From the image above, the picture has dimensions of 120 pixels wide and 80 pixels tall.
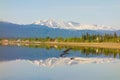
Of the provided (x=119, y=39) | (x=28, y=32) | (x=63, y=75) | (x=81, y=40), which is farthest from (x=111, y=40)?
(x=28, y=32)

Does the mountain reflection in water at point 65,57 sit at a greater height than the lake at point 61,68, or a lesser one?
lesser

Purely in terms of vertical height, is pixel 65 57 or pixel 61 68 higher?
pixel 61 68

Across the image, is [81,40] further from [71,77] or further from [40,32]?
[40,32]

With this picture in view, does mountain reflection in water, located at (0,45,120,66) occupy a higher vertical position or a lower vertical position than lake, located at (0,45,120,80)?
lower

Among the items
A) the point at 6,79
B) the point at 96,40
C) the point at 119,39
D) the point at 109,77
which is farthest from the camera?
the point at 96,40

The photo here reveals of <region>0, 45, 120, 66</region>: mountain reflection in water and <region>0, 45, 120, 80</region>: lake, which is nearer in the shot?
<region>0, 45, 120, 80</region>: lake

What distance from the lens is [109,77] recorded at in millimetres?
12125

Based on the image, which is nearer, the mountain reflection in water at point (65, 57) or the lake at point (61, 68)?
the lake at point (61, 68)

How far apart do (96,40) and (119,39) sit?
5912 mm

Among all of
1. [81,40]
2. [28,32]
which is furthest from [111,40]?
[28,32]

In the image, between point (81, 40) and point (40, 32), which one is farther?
point (40, 32)

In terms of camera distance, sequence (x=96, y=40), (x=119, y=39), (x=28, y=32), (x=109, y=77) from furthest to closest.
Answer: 1. (x=28, y=32)
2. (x=96, y=40)
3. (x=119, y=39)
4. (x=109, y=77)

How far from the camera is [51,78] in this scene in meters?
11.8

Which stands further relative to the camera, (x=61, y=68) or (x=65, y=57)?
(x=65, y=57)
